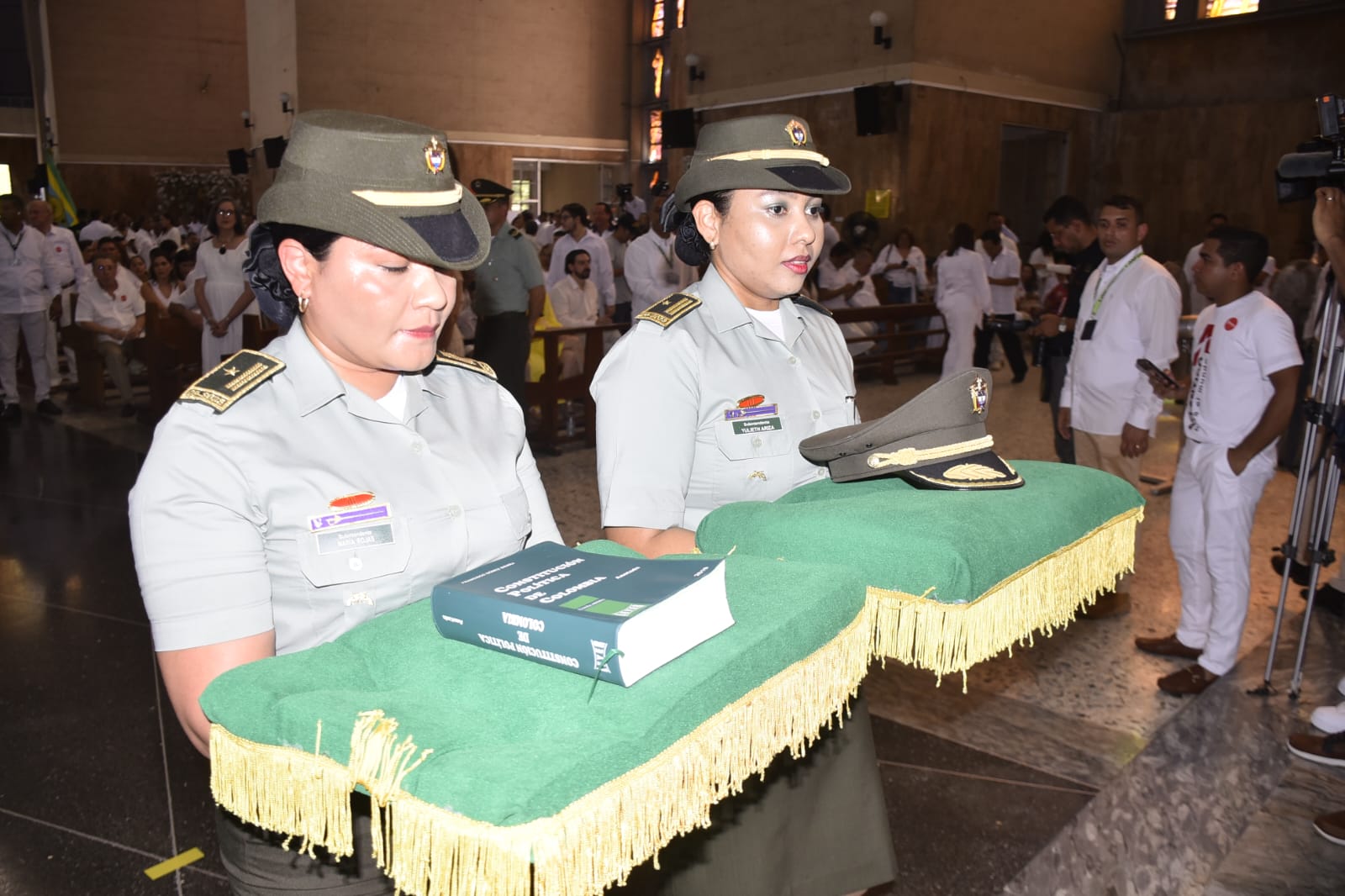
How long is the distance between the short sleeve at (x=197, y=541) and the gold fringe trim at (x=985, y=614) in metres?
0.76

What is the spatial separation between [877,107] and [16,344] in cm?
1048

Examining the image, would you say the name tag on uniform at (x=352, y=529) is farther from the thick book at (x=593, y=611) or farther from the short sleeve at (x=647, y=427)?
the short sleeve at (x=647, y=427)

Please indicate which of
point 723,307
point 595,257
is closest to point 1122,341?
point 723,307

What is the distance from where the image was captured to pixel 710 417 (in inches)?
72.3

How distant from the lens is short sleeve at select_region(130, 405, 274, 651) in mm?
1142

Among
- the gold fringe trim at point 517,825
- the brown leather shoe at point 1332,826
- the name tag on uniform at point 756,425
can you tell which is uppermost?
the name tag on uniform at point 756,425

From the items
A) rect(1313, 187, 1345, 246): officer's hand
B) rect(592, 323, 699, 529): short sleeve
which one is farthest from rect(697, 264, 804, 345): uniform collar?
rect(1313, 187, 1345, 246): officer's hand

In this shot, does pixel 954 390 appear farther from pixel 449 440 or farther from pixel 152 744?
pixel 152 744

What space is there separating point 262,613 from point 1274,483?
6.78 meters

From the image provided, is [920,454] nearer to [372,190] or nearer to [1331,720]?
[372,190]

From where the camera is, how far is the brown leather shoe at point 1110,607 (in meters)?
4.21

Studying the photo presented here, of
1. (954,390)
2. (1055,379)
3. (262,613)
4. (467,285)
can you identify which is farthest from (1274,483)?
(262,613)

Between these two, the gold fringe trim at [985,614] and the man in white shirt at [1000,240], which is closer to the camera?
the gold fringe trim at [985,614]

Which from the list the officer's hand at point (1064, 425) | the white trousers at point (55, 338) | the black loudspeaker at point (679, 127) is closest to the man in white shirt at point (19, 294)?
the white trousers at point (55, 338)
